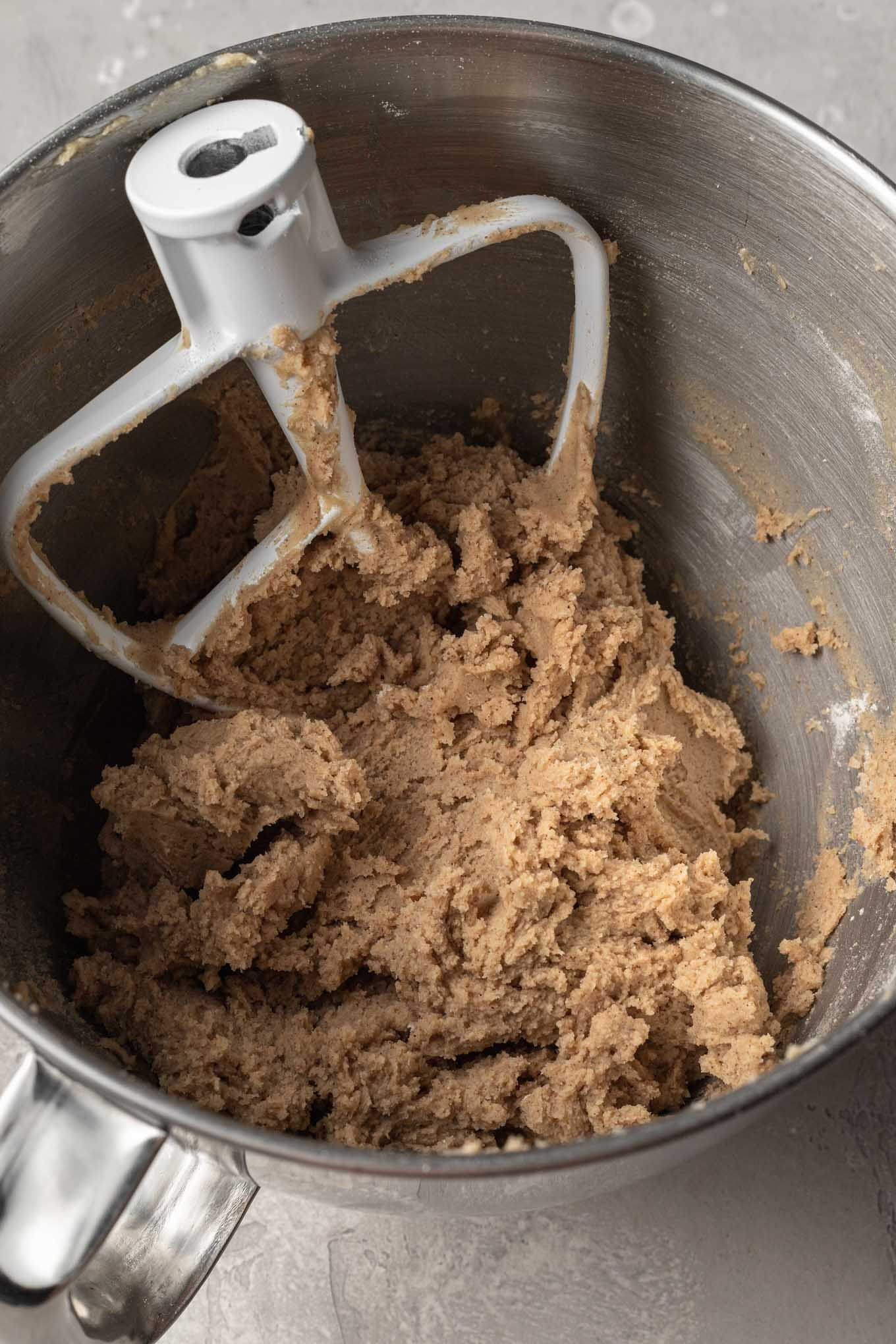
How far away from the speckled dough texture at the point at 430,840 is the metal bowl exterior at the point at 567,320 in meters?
0.08

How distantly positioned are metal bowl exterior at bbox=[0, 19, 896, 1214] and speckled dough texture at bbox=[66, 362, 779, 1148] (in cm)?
8

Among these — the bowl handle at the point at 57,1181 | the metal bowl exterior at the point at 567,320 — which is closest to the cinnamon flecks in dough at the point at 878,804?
the metal bowl exterior at the point at 567,320

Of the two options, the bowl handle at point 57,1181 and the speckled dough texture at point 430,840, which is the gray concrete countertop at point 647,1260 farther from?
the bowl handle at point 57,1181

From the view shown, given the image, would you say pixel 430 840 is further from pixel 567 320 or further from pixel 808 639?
pixel 567 320

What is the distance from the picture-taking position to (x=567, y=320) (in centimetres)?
124

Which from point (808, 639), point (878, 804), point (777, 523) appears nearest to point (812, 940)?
point (878, 804)

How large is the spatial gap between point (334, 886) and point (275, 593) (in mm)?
298

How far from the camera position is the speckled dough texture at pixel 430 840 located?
100 centimetres

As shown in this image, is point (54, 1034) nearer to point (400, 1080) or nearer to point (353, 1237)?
point (400, 1080)

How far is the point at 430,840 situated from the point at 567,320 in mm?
567

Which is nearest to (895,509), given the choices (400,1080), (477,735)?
(477,735)

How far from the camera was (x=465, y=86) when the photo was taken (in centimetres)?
104

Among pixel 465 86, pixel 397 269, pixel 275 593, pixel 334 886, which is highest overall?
pixel 465 86

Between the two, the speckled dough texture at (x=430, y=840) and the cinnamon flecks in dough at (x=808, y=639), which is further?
the cinnamon flecks in dough at (x=808, y=639)
